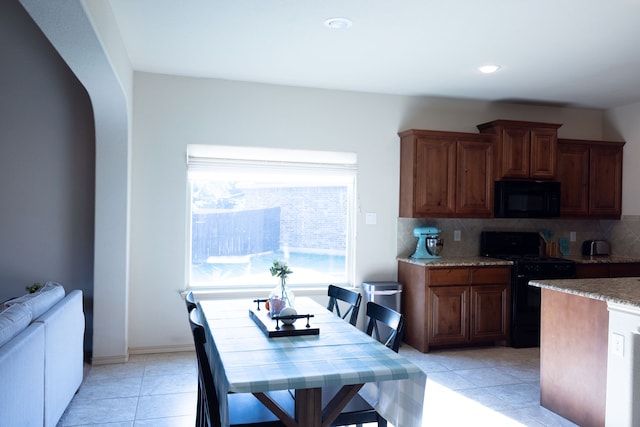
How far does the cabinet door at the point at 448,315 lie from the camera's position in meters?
4.71

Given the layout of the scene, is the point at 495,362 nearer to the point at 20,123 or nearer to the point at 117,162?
the point at 117,162

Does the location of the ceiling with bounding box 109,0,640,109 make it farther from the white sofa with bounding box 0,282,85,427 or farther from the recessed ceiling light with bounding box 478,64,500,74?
the white sofa with bounding box 0,282,85,427

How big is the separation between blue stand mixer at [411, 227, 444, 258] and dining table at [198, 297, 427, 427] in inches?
108

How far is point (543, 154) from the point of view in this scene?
17.1 feet

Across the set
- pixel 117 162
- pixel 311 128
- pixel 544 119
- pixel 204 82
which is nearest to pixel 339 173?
pixel 311 128

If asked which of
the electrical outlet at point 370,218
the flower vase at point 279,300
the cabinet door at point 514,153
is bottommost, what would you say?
the flower vase at point 279,300

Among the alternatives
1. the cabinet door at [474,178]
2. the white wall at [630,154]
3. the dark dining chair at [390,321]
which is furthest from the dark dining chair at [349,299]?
the white wall at [630,154]

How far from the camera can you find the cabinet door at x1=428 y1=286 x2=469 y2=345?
15.5 feet

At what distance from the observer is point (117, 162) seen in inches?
162

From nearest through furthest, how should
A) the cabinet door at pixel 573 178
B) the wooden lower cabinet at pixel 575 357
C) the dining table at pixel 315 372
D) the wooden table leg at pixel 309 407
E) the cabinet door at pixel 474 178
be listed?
the dining table at pixel 315 372
the wooden table leg at pixel 309 407
the wooden lower cabinet at pixel 575 357
the cabinet door at pixel 474 178
the cabinet door at pixel 573 178

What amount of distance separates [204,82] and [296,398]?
3.45m

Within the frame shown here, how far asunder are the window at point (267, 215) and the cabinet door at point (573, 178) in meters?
2.39

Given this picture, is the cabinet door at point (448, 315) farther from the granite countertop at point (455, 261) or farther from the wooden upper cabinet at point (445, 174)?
the wooden upper cabinet at point (445, 174)

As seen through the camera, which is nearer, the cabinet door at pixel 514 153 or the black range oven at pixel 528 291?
the black range oven at pixel 528 291
